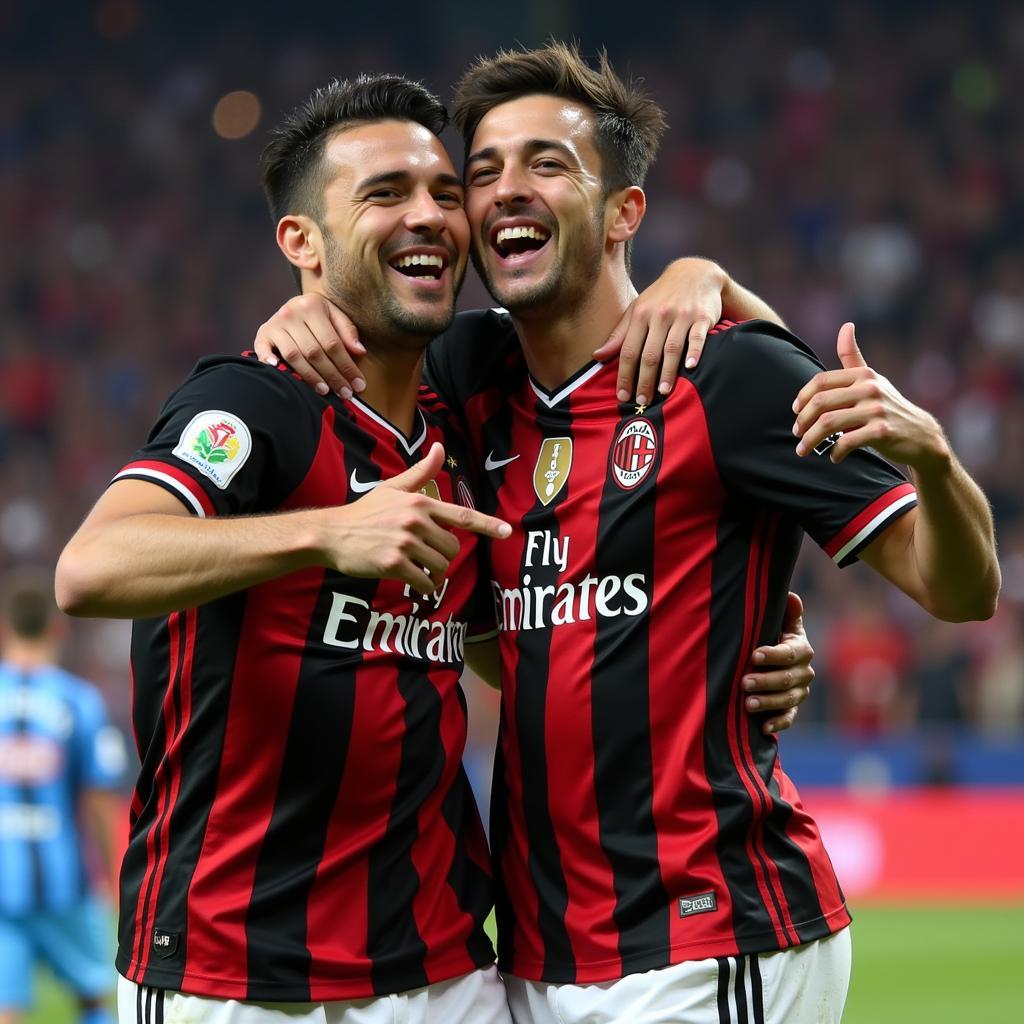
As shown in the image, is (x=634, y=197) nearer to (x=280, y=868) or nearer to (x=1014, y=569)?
(x=280, y=868)

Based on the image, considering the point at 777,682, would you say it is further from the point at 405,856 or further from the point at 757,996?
the point at 405,856

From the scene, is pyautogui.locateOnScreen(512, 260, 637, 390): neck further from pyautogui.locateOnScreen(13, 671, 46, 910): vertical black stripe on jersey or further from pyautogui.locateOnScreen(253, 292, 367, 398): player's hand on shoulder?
pyautogui.locateOnScreen(13, 671, 46, 910): vertical black stripe on jersey

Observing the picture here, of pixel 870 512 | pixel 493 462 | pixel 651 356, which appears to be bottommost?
pixel 870 512

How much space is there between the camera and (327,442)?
3.61m

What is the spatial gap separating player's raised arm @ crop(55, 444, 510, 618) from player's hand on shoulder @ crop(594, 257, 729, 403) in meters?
0.80

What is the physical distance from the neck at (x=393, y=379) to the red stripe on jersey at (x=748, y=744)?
2.95 ft

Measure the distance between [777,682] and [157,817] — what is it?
55.3 inches

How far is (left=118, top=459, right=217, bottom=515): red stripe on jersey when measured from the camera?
3.22 meters

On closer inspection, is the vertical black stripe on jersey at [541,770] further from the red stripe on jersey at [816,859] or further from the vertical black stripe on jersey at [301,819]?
the red stripe on jersey at [816,859]

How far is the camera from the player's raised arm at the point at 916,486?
9.86ft

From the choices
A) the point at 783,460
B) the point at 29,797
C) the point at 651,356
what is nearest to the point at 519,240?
the point at 651,356

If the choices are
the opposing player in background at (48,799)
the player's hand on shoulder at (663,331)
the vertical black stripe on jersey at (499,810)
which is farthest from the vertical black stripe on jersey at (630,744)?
the opposing player in background at (48,799)

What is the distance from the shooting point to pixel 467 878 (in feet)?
12.1

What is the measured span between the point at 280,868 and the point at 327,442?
0.94 metres
